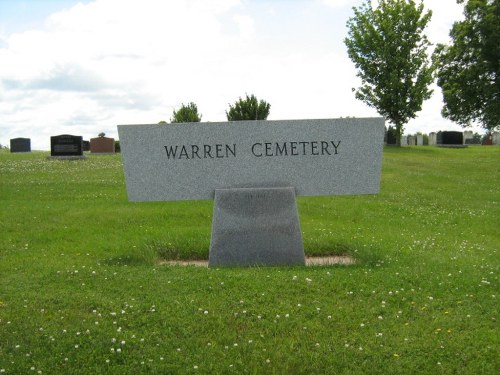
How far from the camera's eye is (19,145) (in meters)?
40.2

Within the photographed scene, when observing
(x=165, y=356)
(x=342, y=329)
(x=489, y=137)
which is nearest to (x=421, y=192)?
(x=342, y=329)

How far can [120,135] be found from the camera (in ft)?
26.8

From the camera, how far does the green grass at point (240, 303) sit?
4867 mm

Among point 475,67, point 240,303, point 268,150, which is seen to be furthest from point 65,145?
point 240,303

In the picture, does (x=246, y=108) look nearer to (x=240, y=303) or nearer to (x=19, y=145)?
(x=19, y=145)

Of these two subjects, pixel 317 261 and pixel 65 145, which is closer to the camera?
pixel 317 261

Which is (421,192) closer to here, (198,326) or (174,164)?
(174,164)

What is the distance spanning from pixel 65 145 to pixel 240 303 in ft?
90.0

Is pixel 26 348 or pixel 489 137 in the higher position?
pixel 489 137

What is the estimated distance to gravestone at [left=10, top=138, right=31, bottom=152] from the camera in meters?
39.9

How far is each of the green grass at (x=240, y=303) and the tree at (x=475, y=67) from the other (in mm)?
21446

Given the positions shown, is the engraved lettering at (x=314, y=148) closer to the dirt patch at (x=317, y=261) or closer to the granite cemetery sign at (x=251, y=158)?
the granite cemetery sign at (x=251, y=158)

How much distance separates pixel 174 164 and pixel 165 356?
3.84 m

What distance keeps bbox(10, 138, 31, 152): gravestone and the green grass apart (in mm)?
31132
